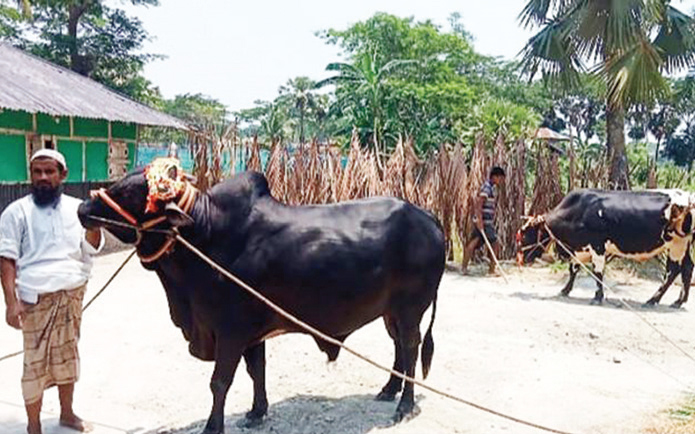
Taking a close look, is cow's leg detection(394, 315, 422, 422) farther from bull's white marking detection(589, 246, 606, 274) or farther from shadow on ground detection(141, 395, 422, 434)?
bull's white marking detection(589, 246, 606, 274)

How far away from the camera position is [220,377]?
12.6 ft

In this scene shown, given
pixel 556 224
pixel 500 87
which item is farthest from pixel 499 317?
pixel 500 87

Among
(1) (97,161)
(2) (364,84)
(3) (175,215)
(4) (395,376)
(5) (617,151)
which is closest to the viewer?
(3) (175,215)

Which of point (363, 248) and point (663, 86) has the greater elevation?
point (663, 86)

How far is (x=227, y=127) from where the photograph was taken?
40.7 feet

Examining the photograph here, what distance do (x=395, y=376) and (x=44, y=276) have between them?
2323mm

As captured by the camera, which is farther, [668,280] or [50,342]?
[668,280]

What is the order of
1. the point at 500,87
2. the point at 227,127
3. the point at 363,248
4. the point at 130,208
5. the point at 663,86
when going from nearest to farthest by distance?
the point at 130,208 < the point at 363,248 < the point at 663,86 < the point at 227,127 < the point at 500,87

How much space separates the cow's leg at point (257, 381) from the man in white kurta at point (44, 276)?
1.01 metres

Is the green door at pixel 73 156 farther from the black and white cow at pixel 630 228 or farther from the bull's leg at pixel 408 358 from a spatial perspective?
the bull's leg at pixel 408 358

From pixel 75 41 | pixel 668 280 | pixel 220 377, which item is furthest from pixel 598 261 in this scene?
pixel 75 41

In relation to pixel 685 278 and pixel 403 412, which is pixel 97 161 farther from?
pixel 403 412

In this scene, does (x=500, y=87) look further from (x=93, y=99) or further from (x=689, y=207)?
(x=689, y=207)

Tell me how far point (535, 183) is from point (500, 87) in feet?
81.2
